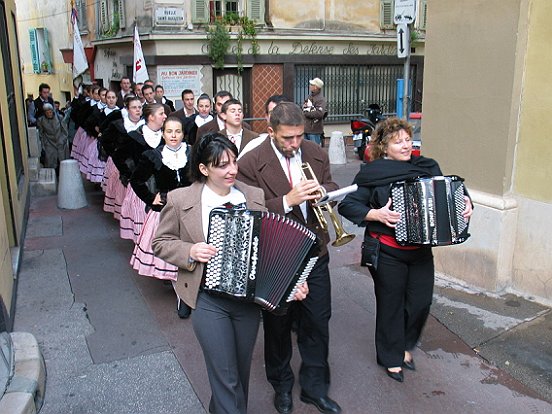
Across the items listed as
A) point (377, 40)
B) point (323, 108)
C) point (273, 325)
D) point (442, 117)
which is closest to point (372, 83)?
point (377, 40)

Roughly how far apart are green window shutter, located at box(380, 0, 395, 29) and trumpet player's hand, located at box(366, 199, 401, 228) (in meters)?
14.5

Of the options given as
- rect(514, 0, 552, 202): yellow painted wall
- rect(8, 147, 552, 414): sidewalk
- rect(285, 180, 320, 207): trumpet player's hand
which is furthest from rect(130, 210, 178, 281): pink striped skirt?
rect(514, 0, 552, 202): yellow painted wall

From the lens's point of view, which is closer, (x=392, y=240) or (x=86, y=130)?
(x=392, y=240)

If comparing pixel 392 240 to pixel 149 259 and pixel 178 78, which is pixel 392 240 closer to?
pixel 149 259

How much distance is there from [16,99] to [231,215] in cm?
814

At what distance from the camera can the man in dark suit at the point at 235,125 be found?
586 cm

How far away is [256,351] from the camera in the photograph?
15.0ft

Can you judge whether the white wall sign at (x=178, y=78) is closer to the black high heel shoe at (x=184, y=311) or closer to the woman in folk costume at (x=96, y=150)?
the woman in folk costume at (x=96, y=150)

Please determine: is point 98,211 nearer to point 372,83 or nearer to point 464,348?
point 464,348

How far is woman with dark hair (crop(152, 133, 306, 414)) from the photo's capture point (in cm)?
308

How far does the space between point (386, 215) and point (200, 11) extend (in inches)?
482

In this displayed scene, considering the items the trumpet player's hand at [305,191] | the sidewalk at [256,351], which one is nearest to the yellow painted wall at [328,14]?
the sidewalk at [256,351]

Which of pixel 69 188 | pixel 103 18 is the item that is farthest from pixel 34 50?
pixel 69 188

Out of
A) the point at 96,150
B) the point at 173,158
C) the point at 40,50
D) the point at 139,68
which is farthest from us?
the point at 40,50
